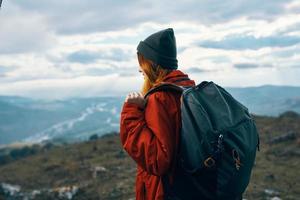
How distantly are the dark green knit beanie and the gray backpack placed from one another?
371 millimetres

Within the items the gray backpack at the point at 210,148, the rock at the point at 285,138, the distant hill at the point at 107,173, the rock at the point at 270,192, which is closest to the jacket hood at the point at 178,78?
the gray backpack at the point at 210,148

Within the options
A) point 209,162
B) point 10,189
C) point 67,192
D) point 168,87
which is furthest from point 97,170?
point 209,162

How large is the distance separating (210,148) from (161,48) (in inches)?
46.6

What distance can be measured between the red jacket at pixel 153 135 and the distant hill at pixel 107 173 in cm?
1114

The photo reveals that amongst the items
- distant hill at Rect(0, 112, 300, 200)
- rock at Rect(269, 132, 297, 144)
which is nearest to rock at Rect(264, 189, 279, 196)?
distant hill at Rect(0, 112, 300, 200)

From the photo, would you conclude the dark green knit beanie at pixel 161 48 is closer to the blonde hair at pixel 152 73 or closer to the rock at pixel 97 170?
the blonde hair at pixel 152 73

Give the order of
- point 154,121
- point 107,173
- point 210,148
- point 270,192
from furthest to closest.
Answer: point 107,173
point 270,192
point 154,121
point 210,148

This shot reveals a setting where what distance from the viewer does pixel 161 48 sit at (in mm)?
5117

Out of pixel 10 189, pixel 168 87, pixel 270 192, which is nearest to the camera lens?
pixel 168 87

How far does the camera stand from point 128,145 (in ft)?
15.5

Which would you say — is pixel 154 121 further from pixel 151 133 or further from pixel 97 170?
pixel 97 170

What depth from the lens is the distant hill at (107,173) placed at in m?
17.5

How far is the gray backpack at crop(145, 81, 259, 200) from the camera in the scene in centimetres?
454

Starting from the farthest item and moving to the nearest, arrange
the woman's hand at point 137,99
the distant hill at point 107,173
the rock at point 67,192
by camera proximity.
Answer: the rock at point 67,192, the distant hill at point 107,173, the woman's hand at point 137,99
